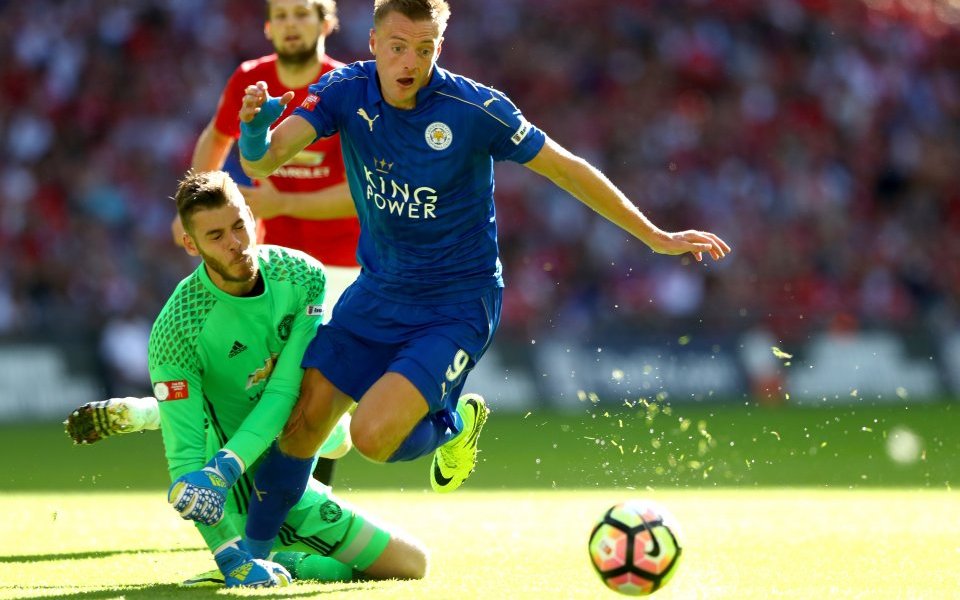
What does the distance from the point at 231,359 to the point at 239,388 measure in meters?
0.15

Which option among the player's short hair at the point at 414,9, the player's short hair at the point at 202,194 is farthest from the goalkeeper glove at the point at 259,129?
the player's short hair at the point at 414,9

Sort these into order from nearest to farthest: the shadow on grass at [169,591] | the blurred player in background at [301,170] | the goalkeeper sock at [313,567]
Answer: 1. the shadow on grass at [169,591]
2. the goalkeeper sock at [313,567]
3. the blurred player in background at [301,170]

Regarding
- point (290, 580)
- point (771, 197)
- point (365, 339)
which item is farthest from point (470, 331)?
point (771, 197)

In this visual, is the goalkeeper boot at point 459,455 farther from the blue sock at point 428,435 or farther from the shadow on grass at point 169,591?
the shadow on grass at point 169,591

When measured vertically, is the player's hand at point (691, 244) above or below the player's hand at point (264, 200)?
above

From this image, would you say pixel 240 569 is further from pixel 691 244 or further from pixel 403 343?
pixel 691 244

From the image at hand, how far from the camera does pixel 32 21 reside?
17.6m

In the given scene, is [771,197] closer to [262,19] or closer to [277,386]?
[262,19]

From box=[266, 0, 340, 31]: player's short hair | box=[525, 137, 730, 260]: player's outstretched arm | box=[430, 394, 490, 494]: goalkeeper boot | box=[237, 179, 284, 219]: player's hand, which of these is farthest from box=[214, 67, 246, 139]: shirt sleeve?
box=[525, 137, 730, 260]: player's outstretched arm

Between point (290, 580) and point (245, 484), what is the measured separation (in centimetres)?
53

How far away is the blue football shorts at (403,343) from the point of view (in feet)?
18.6

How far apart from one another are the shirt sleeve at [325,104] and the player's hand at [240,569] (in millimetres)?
1661

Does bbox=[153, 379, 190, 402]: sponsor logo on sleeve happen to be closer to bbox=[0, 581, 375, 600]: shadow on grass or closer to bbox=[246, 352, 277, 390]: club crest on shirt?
bbox=[246, 352, 277, 390]: club crest on shirt

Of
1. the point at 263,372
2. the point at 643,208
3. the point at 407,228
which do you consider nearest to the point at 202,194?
the point at 263,372
